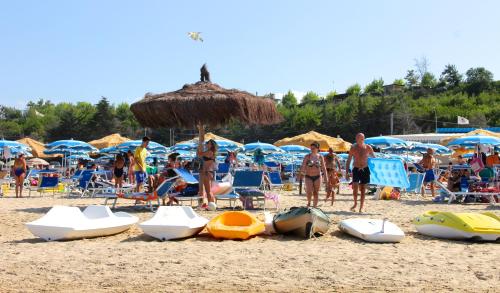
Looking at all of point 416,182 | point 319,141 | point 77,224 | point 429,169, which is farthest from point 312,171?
point 319,141

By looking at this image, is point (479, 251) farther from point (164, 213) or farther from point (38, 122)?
point (38, 122)

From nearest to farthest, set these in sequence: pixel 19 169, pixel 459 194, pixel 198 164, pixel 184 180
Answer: pixel 184 180 < pixel 198 164 < pixel 459 194 < pixel 19 169

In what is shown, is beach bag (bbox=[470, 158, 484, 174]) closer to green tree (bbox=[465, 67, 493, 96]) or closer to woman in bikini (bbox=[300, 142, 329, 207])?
woman in bikini (bbox=[300, 142, 329, 207])

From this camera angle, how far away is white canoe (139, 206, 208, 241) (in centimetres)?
643

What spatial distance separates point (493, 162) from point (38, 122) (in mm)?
65048

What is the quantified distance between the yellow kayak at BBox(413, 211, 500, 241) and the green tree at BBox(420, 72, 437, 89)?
232 feet

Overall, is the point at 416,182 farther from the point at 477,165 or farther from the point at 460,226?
the point at 460,226

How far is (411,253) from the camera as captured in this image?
570cm

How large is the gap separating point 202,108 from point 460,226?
5152 millimetres

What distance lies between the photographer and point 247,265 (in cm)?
510

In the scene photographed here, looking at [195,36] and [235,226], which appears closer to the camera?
[235,226]

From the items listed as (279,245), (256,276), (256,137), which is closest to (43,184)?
(279,245)

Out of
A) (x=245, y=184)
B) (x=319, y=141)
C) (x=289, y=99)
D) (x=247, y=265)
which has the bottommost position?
(x=247, y=265)

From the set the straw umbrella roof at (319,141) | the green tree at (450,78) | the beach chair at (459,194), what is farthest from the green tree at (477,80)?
the beach chair at (459,194)
